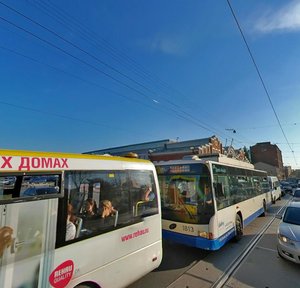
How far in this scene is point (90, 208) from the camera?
355 centimetres

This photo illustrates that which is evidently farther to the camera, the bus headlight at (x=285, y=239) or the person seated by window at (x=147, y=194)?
the bus headlight at (x=285, y=239)

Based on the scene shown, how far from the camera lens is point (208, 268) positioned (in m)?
5.66

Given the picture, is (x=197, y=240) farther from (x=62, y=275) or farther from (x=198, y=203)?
(x=62, y=275)

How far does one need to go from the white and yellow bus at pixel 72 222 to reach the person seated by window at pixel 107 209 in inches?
0.6

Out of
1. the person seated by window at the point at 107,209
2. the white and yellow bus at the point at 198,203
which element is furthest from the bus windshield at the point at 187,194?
the person seated by window at the point at 107,209

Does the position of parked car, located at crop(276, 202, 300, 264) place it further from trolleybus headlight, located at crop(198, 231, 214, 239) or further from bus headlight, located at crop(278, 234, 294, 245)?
trolleybus headlight, located at crop(198, 231, 214, 239)

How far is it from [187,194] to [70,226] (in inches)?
157

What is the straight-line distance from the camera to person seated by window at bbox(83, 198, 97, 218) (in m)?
3.45

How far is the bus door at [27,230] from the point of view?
8.01 feet

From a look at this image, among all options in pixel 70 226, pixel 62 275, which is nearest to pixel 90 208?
pixel 70 226

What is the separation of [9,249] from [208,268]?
471 centimetres

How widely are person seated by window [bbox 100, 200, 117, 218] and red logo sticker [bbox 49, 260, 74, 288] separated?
860 mm

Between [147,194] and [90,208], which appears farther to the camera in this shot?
[147,194]

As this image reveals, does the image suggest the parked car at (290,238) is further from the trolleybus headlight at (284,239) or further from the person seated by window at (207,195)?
the person seated by window at (207,195)
